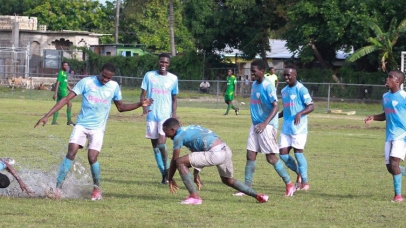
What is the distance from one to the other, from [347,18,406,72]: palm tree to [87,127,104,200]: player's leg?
32989 mm

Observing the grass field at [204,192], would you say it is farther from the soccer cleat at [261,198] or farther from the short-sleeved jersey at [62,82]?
the short-sleeved jersey at [62,82]

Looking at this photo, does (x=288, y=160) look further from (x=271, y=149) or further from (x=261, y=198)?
(x=261, y=198)

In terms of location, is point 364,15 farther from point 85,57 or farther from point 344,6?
point 85,57

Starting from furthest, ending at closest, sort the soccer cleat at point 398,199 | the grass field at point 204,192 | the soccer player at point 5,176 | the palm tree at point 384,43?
the palm tree at point 384,43
the soccer cleat at point 398,199
the soccer player at point 5,176
the grass field at point 204,192

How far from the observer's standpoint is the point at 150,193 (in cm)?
1154

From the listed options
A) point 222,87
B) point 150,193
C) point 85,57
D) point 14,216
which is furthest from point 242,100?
→ point 14,216

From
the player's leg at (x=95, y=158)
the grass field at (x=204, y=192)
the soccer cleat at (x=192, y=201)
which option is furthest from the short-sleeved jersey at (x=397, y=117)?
the player's leg at (x=95, y=158)

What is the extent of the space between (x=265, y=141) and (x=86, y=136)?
259 cm

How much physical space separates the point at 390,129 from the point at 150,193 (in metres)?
3.51

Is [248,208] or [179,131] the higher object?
[179,131]

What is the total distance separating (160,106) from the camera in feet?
41.8

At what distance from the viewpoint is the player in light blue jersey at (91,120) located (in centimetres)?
1059

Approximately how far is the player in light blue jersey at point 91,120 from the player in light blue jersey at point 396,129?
153 inches

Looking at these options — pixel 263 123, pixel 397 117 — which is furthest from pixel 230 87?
pixel 397 117
